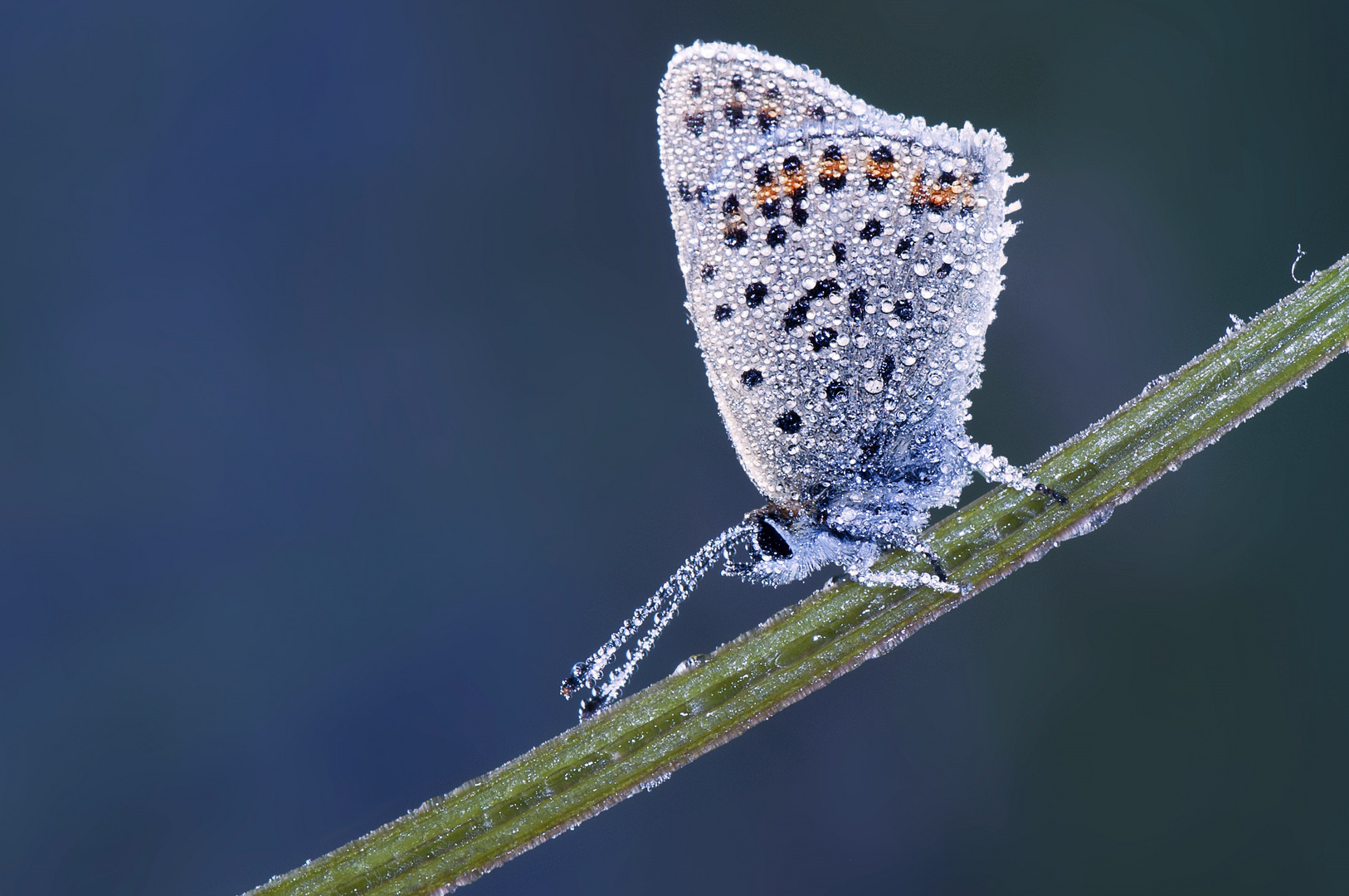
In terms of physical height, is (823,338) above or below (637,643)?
above

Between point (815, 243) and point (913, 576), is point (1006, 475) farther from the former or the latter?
point (815, 243)

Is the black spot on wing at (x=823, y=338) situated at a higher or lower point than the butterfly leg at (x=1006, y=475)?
higher

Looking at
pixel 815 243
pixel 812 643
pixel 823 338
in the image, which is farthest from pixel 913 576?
pixel 815 243

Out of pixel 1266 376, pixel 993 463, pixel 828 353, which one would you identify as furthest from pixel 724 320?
pixel 1266 376

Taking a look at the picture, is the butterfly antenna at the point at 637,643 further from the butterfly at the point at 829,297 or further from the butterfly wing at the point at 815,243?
the butterfly wing at the point at 815,243

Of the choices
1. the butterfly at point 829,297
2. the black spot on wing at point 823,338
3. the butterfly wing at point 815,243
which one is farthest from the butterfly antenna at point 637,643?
the black spot on wing at point 823,338

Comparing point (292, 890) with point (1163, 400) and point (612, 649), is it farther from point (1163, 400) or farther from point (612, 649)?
point (1163, 400)
